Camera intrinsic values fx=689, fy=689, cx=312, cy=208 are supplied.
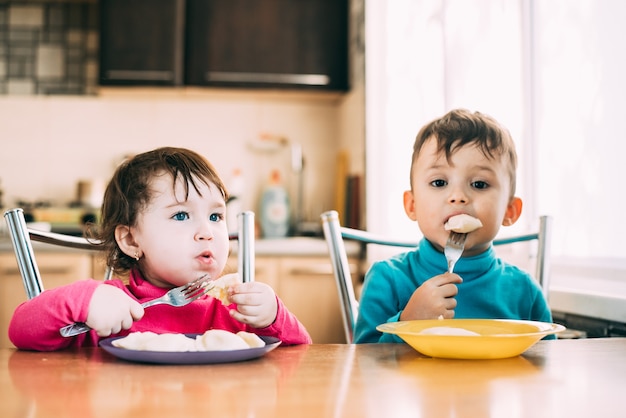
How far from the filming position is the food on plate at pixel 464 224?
1118 mm

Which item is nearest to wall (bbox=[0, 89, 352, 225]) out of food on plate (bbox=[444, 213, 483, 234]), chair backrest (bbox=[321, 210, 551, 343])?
chair backrest (bbox=[321, 210, 551, 343])

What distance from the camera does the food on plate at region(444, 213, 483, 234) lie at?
1.12m

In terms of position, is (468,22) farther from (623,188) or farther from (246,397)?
(246,397)

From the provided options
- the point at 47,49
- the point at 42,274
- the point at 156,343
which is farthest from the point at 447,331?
the point at 47,49

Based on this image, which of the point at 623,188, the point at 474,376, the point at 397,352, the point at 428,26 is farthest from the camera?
the point at 428,26

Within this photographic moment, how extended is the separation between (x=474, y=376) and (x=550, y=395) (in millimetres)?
92

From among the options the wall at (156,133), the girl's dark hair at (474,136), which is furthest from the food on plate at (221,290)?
the wall at (156,133)

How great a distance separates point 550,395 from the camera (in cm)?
64

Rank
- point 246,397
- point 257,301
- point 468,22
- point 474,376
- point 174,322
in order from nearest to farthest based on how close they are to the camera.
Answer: point 246,397 → point 474,376 → point 257,301 → point 174,322 → point 468,22

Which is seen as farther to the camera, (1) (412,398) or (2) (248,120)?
(2) (248,120)

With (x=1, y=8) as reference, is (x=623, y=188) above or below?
below

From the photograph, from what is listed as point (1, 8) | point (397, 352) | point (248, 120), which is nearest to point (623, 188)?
point (397, 352)

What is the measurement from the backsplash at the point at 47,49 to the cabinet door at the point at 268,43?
26.4 inches

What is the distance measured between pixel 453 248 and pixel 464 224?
54mm
